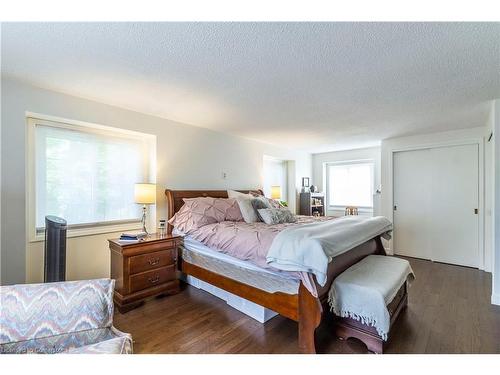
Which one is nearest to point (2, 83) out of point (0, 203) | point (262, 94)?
point (0, 203)

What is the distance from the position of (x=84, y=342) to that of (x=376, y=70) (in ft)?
8.76

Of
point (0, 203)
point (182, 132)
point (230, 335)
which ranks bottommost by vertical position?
point (230, 335)

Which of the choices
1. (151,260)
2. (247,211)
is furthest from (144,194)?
(247,211)

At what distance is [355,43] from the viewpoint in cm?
155

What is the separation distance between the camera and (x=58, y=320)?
1.19m

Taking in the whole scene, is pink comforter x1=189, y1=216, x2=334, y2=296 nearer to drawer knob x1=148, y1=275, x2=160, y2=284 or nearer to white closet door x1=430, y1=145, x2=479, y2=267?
drawer knob x1=148, y1=275, x2=160, y2=284

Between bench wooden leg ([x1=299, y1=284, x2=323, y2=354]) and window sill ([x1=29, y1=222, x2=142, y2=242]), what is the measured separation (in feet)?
7.87

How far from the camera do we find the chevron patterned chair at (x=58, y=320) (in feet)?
3.67

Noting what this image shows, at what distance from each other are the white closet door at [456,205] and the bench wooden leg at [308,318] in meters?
3.58

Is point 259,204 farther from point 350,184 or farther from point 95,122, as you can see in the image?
point 350,184

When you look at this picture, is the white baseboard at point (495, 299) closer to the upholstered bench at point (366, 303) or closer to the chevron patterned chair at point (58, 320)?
the upholstered bench at point (366, 303)

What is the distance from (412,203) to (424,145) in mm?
1057

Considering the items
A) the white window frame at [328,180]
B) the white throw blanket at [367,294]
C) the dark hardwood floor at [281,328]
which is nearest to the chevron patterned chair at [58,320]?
the dark hardwood floor at [281,328]
